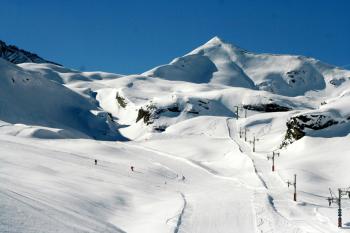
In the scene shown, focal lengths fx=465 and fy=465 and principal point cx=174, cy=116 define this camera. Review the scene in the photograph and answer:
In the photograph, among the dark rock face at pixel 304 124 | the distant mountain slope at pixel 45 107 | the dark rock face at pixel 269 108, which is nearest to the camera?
the dark rock face at pixel 304 124

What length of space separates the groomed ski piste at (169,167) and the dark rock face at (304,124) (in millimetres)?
186

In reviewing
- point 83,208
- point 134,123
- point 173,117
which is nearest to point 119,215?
point 83,208

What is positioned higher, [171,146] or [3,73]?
[3,73]

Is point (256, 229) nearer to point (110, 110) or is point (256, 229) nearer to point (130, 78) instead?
point (110, 110)

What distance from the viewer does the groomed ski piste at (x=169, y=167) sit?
80.9 feet

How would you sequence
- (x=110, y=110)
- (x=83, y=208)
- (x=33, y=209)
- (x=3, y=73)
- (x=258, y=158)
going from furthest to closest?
(x=110, y=110), (x=3, y=73), (x=258, y=158), (x=83, y=208), (x=33, y=209)

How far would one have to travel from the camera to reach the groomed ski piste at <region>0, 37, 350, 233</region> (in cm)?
2466

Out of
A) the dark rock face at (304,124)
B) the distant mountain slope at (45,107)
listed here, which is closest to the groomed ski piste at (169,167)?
the dark rock face at (304,124)

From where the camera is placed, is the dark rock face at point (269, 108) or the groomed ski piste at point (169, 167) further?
the dark rock face at point (269, 108)

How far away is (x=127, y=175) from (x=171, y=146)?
107 ft

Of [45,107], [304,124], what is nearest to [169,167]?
[304,124]

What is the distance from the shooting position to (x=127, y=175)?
136 feet

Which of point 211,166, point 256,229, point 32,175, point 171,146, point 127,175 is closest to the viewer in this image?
point 256,229

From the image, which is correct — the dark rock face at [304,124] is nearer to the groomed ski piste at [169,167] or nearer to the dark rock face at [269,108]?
the groomed ski piste at [169,167]
